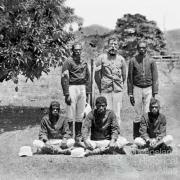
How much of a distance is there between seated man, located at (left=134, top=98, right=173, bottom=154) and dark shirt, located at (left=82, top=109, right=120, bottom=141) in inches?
15.9

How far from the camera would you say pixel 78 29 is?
11281 mm

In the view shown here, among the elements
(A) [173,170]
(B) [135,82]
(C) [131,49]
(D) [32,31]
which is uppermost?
(C) [131,49]

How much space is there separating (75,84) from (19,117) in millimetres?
5300

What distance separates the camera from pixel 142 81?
24.0 feet

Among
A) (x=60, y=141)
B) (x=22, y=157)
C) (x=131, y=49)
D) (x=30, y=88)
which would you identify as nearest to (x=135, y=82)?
(x=60, y=141)

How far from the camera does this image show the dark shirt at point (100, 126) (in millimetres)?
6598

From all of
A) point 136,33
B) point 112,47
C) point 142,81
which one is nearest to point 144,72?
point 142,81

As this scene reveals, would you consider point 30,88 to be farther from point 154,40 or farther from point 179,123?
point 154,40

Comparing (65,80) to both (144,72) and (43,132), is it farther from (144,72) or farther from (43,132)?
→ (144,72)

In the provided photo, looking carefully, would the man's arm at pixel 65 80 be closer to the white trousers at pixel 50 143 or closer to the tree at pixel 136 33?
the white trousers at pixel 50 143

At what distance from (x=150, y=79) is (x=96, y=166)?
2.13 metres

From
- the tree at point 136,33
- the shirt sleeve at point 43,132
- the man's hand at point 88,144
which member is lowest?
the man's hand at point 88,144

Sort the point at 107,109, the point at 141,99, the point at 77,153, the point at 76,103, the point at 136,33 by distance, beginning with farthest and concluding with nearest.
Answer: the point at 136,33
the point at 76,103
the point at 141,99
the point at 107,109
the point at 77,153

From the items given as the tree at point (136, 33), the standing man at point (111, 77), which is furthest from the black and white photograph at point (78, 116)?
the tree at point (136, 33)
